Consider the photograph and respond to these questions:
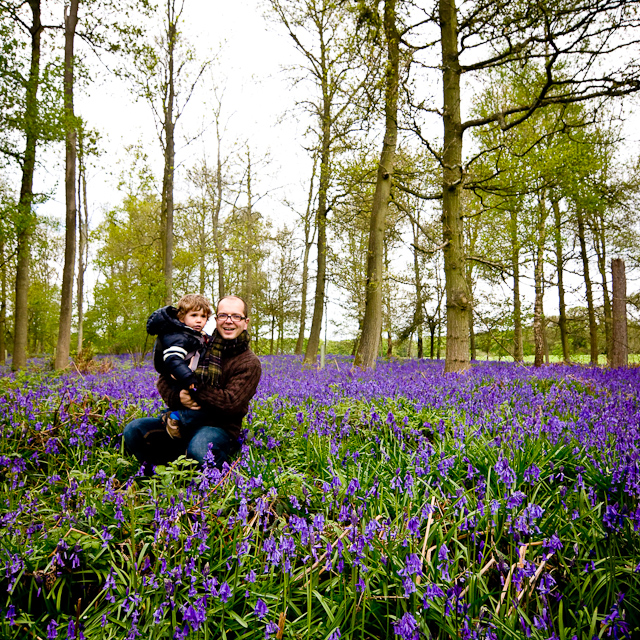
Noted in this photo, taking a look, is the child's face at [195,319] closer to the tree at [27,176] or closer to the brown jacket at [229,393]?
the brown jacket at [229,393]

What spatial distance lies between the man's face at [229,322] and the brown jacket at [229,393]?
199 mm

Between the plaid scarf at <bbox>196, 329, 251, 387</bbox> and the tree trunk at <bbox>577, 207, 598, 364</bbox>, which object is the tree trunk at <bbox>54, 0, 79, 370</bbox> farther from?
the tree trunk at <bbox>577, 207, 598, 364</bbox>

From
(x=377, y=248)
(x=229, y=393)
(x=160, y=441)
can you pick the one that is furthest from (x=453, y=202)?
(x=160, y=441)

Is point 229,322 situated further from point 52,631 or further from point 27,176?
point 27,176

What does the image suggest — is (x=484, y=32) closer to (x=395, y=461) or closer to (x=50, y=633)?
(x=395, y=461)

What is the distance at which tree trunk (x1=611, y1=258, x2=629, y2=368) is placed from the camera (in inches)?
345

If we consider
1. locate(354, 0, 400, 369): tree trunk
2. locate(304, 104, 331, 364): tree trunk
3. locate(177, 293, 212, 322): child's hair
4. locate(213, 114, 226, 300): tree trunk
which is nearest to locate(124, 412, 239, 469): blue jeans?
locate(177, 293, 212, 322): child's hair

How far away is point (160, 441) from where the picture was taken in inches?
137

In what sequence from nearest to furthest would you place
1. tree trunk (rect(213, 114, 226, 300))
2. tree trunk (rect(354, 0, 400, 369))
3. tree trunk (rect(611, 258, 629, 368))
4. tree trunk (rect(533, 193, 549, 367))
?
tree trunk (rect(611, 258, 629, 368)) < tree trunk (rect(354, 0, 400, 369)) < tree trunk (rect(533, 193, 549, 367)) < tree trunk (rect(213, 114, 226, 300))

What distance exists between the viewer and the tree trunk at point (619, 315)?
8.77 m

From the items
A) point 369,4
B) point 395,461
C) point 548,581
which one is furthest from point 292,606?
point 369,4

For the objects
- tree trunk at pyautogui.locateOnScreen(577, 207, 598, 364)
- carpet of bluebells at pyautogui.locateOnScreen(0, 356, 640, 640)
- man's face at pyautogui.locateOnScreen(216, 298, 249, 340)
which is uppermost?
tree trunk at pyautogui.locateOnScreen(577, 207, 598, 364)

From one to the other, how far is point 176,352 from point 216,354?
0.32m

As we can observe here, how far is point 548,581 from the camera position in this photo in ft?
5.47
